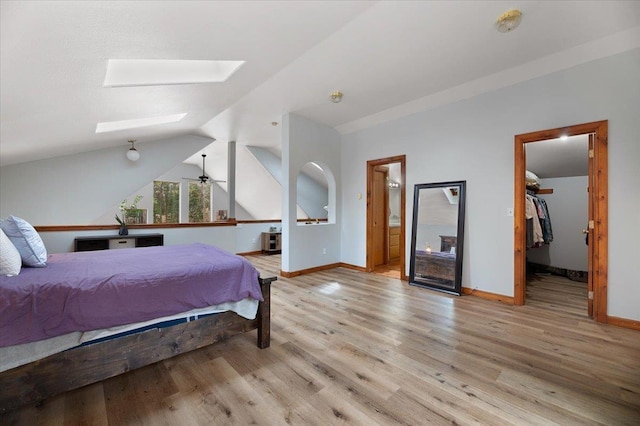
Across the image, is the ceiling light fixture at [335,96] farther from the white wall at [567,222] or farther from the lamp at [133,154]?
the white wall at [567,222]

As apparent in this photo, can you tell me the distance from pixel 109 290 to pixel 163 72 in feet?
6.24

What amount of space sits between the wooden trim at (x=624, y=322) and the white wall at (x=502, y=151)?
55 mm

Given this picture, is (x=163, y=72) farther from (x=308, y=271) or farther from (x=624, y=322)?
(x=624, y=322)

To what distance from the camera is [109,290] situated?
152 centimetres

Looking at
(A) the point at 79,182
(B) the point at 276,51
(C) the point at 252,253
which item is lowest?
(C) the point at 252,253

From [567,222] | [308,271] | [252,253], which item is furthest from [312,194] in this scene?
[567,222]

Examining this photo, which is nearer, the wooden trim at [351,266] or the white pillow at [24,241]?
the white pillow at [24,241]

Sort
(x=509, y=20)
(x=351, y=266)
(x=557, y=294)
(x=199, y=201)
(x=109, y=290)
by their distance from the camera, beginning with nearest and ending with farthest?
(x=109, y=290), (x=509, y=20), (x=557, y=294), (x=351, y=266), (x=199, y=201)

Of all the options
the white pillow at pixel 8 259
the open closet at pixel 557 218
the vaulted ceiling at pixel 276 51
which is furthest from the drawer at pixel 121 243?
the open closet at pixel 557 218

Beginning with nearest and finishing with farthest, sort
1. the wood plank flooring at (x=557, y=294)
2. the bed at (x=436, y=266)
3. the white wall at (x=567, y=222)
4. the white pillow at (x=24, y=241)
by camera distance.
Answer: the white pillow at (x=24, y=241) < the wood plank flooring at (x=557, y=294) < the bed at (x=436, y=266) < the white wall at (x=567, y=222)

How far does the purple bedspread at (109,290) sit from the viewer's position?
1312mm

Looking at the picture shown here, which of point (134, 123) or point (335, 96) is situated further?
point (134, 123)

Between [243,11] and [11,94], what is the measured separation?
1690mm

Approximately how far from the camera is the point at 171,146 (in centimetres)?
542
